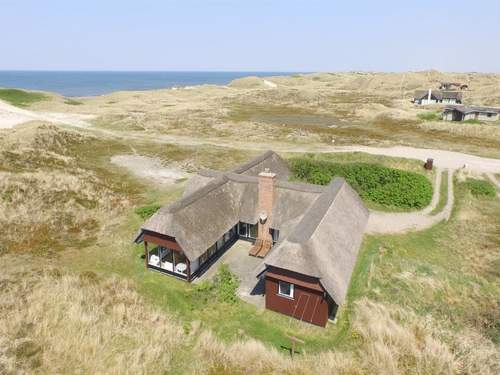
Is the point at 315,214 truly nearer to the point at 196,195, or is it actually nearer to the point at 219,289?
the point at 219,289

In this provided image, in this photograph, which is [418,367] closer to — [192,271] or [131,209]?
[192,271]

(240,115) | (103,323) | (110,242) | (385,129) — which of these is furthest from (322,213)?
(240,115)

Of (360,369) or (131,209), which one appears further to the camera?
(131,209)

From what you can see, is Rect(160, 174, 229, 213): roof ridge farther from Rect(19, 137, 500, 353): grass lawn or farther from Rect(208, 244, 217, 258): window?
Rect(19, 137, 500, 353): grass lawn

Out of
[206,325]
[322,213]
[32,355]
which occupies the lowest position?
[206,325]

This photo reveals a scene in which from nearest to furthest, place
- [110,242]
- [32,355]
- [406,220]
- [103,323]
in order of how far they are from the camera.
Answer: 1. [32,355]
2. [103,323]
3. [110,242]
4. [406,220]
